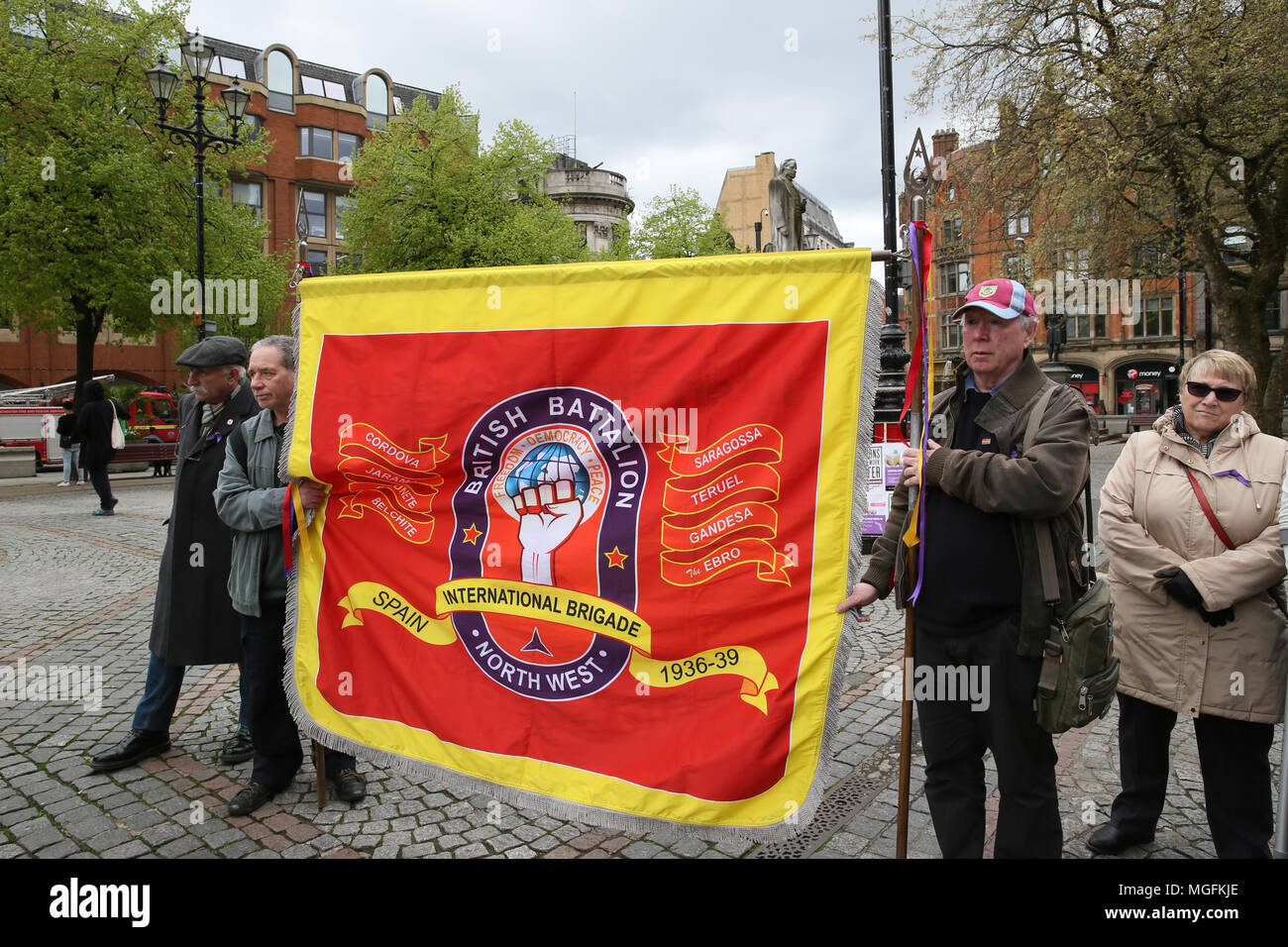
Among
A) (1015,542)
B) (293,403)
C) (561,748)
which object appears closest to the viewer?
(1015,542)

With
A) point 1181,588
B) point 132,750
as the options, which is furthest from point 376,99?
point 1181,588

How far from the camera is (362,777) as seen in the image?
3857mm

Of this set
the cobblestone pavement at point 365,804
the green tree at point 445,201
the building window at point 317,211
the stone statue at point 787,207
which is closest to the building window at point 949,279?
the green tree at point 445,201

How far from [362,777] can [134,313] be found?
2329cm

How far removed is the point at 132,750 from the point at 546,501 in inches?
107

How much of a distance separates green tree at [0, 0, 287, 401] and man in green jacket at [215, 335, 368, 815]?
19504 millimetres

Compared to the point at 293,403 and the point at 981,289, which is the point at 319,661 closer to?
the point at 293,403

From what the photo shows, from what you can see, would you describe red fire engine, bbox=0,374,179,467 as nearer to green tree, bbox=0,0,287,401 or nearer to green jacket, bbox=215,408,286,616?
green tree, bbox=0,0,287,401

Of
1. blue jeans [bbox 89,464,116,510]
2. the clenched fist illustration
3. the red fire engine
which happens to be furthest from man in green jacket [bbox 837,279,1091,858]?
the red fire engine

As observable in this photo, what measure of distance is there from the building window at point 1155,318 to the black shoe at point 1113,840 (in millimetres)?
53654

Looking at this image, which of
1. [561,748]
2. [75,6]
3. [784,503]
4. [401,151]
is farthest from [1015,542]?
[401,151]

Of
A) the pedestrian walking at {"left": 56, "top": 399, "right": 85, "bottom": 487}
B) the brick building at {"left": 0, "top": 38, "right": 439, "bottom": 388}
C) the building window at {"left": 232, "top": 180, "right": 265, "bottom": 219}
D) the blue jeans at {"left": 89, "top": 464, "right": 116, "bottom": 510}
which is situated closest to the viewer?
the blue jeans at {"left": 89, "top": 464, "right": 116, "bottom": 510}

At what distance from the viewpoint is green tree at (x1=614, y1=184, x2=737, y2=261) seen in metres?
40.6

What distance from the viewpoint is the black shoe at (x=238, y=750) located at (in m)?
4.18
